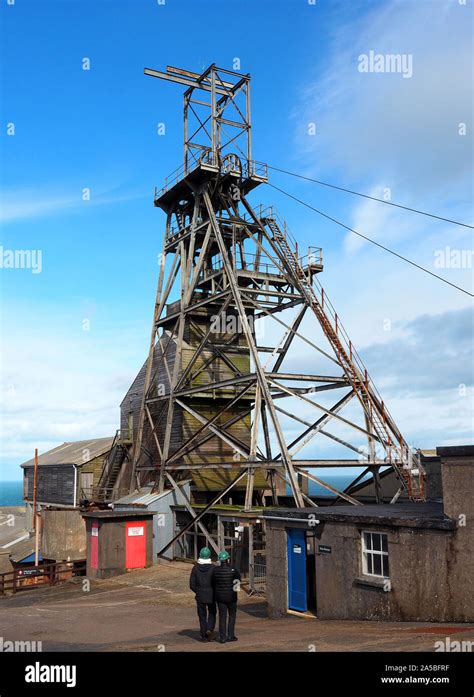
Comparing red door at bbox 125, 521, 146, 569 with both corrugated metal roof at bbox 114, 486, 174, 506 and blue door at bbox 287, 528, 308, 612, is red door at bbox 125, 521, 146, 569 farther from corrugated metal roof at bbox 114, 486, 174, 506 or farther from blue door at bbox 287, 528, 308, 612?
blue door at bbox 287, 528, 308, 612

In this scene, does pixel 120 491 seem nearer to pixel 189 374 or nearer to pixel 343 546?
pixel 189 374

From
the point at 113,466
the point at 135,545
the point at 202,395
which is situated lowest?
the point at 135,545

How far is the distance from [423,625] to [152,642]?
17.5 ft

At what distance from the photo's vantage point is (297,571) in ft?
56.1

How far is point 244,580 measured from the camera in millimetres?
23906

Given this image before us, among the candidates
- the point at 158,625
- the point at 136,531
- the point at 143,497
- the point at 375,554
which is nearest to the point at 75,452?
the point at 143,497

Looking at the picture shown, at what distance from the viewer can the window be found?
14648 millimetres

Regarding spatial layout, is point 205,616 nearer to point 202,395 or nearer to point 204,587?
point 204,587

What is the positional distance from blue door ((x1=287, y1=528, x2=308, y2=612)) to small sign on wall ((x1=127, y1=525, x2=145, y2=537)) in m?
12.0

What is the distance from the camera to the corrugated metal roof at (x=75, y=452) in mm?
47406

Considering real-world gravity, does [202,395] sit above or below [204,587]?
above

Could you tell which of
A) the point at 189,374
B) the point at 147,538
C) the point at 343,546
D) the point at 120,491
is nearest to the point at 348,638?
the point at 343,546

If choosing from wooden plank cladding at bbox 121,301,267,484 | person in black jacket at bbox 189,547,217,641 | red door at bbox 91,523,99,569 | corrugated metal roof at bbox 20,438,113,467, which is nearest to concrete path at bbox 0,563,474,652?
person in black jacket at bbox 189,547,217,641

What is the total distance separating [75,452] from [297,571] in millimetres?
37182
